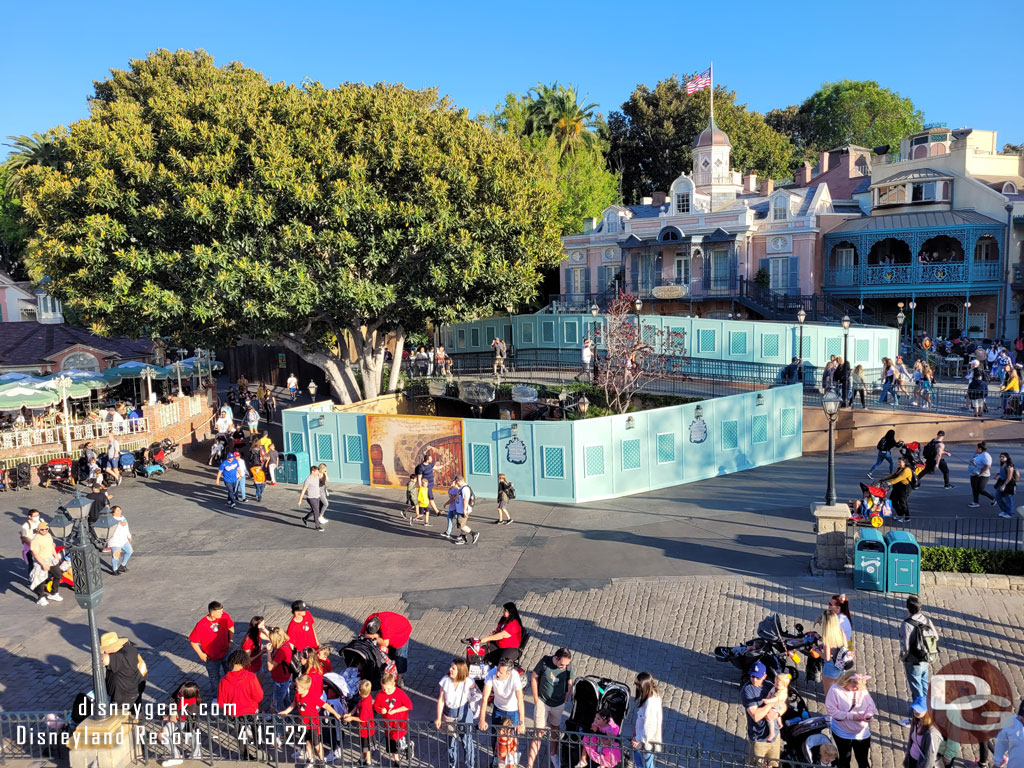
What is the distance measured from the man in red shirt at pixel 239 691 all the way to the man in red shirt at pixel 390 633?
146 centimetres

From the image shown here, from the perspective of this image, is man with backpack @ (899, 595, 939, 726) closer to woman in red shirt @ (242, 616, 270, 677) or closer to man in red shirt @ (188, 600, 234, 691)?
woman in red shirt @ (242, 616, 270, 677)

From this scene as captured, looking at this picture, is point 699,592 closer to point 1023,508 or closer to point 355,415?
point 1023,508

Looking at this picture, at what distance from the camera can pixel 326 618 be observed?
13258 millimetres

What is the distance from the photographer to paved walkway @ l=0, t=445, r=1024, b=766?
447 inches

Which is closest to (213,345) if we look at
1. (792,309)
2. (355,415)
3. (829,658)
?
(355,415)

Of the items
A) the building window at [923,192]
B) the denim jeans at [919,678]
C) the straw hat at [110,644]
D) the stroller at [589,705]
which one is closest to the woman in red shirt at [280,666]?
the straw hat at [110,644]

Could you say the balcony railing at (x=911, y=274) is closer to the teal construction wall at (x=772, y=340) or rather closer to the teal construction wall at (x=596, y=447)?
the teal construction wall at (x=772, y=340)

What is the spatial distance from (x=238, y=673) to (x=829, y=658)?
23.5 ft

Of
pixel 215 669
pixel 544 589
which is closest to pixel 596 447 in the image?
pixel 544 589

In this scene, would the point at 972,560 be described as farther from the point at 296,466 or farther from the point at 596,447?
the point at 296,466

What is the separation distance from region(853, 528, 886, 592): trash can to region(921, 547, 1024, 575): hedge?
1043mm

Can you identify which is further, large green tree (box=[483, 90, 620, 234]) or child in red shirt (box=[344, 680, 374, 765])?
large green tree (box=[483, 90, 620, 234])

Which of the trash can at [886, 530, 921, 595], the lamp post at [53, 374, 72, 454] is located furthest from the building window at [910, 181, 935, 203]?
the lamp post at [53, 374, 72, 454]

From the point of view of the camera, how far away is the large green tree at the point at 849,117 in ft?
234
